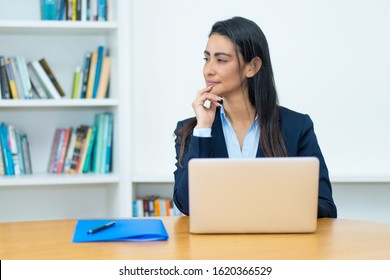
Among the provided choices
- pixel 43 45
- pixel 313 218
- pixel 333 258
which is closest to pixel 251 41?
pixel 313 218

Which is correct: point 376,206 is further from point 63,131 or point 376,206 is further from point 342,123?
point 63,131

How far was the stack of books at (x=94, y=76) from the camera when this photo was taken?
11.4 feet

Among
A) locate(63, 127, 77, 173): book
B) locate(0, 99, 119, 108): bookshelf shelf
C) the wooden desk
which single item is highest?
locate(0, 99, 119, 108): bookshelf shelf

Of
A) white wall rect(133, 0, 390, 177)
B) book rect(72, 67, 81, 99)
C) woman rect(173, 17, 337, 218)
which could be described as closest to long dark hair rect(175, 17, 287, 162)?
woman rect(173, 17, 337, 218)

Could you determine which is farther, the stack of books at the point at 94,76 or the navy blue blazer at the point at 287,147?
the stack of books at the point at 94,76

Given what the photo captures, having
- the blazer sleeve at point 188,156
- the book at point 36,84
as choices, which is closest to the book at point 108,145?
the book at point 36,84

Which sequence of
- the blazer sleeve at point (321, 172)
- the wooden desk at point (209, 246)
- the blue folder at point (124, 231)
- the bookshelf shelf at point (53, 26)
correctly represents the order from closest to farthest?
the wooden desk at point (209, 246) → the blue folder at point (124, 231) → the blazer sleeve at point (321, 172) → the bookshelf shelf at point (53, 26)

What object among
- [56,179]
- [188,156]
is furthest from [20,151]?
[188,156]

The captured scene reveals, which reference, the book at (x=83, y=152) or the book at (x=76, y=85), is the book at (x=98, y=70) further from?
the book at (x=83, y=152)

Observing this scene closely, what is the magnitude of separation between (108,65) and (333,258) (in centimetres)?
224

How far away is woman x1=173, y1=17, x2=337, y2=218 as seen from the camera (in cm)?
240

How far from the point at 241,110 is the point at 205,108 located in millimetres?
245

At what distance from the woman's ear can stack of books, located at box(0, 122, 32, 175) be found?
4.73 ft

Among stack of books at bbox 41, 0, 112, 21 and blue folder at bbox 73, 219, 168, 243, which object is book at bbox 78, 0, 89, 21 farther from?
blue folder at bbox 73, 219, 168, 243
